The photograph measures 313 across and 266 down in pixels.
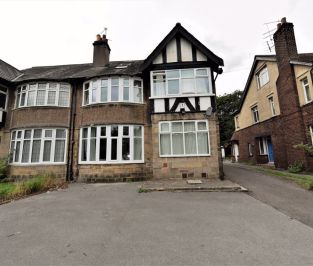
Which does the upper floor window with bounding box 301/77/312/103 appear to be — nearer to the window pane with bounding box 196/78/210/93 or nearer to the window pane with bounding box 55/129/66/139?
the window pane with bounding box 196/78/210/93

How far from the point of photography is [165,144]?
11570mm

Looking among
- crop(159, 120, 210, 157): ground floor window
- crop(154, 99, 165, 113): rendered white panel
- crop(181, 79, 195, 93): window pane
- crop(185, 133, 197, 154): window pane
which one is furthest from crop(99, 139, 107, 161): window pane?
crop(181, 79, 195, 93): window pane

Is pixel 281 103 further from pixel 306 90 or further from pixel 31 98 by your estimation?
pixel 31 98

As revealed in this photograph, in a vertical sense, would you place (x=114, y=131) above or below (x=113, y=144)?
above

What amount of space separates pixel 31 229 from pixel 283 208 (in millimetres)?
7137

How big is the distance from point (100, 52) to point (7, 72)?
702 cm

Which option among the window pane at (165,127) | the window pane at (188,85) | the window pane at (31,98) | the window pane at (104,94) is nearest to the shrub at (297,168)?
the window pane at (188,85)

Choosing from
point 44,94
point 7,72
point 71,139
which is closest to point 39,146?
point 71,139

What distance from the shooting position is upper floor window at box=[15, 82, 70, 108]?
1262cm

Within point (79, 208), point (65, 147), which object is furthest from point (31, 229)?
point (65, 147)

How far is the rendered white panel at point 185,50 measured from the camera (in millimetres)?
12248

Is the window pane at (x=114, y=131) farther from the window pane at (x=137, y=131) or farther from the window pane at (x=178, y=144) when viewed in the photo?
the window pane at (x=178, y=144)

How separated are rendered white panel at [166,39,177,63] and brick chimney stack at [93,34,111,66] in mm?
5864

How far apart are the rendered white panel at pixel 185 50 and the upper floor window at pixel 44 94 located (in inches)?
319
